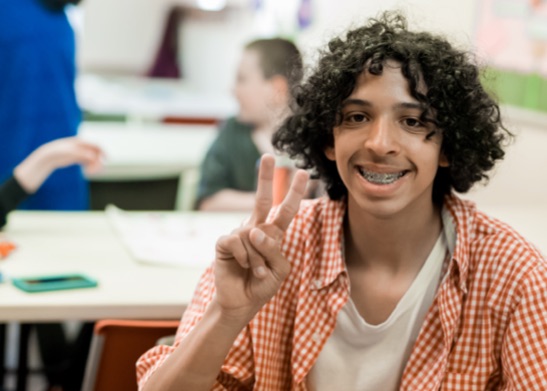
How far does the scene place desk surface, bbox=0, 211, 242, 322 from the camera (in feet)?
5.50

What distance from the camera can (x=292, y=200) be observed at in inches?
48.1

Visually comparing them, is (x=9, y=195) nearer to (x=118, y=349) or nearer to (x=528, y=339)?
(x=118, y=349)

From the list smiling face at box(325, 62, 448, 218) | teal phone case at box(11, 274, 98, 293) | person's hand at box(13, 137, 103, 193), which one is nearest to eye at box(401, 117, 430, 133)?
smiling face at box(325, 62, 448, 218)

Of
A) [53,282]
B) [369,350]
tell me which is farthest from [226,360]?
[53,282]

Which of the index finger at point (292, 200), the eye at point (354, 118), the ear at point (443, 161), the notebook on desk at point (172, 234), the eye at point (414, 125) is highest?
the eye at point (354, 118)

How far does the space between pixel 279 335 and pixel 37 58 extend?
1.55 m

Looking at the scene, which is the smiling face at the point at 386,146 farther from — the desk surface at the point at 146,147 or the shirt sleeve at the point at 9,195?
the desk surface at the point at 146,147

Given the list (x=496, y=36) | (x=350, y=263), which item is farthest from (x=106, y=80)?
(x=350, y=263)

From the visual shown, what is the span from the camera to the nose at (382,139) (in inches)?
48.8

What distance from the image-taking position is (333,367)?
1.33 m

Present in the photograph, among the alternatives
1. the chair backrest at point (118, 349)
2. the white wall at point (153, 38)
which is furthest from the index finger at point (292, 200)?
the white wall at point (153, 38)

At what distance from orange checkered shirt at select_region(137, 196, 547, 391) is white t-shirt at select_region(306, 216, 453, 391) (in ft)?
0.07

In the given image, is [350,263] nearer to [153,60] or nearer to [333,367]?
[333,367]

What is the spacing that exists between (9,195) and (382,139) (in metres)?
1.20
